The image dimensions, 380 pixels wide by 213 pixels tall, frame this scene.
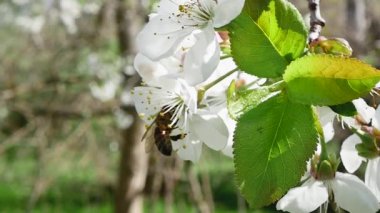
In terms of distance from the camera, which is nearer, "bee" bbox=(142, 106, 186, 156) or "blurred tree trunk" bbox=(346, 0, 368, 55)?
"bee" bbox=(142, 106, 186, 156)

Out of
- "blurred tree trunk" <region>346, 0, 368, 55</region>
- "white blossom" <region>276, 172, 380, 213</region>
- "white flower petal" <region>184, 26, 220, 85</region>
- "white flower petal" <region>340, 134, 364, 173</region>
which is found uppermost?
"white flower petal" <region>184, 26, 220, 85</region>

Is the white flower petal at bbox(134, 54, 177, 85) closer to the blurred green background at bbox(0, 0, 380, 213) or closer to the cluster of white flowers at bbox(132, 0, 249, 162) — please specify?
the cluster of white flowers at bbox(132, 0, 249, 162)

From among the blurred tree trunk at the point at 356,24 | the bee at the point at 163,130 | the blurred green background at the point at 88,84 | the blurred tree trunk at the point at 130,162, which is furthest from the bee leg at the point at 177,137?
the blurred tree trunk at the point at 130,162

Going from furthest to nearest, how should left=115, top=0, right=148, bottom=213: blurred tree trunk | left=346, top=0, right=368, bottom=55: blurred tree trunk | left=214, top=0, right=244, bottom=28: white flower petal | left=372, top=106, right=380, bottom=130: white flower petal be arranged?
left=115, top=0, right=148, bottom=213: blurred tree trunk < left=346, top=0, right=368, bottom=55: blurred tree trunk < left=372, top=106, right=380, bottom=130: white flower petal < left=214, top=0, right=244, bottom=28: white flower petal

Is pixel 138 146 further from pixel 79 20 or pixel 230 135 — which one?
pixel 230 135

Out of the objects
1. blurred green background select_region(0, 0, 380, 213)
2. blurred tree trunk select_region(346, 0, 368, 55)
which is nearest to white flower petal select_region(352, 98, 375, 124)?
blurred green background select_region(0, 0, 380, 213)

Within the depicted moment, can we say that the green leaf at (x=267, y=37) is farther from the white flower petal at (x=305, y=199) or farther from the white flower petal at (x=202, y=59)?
the white flower petal at (x=305, y=199)

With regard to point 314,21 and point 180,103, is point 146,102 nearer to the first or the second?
point 180,103

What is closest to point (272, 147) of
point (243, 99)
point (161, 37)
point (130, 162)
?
point (243, 99)
